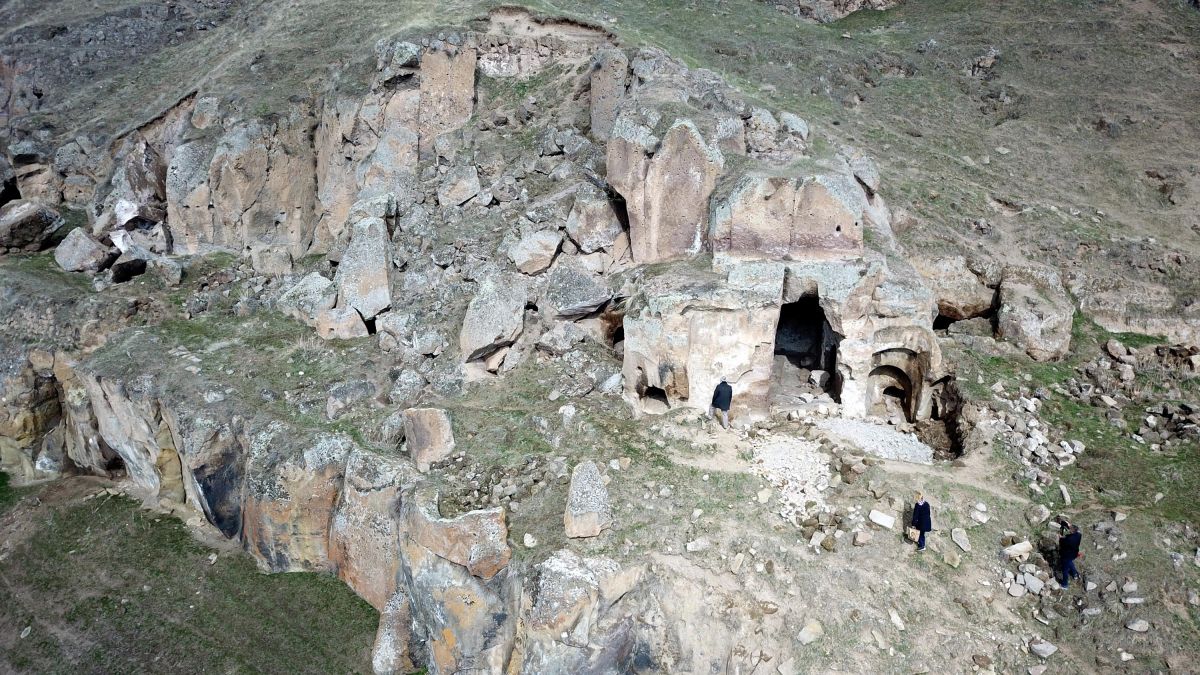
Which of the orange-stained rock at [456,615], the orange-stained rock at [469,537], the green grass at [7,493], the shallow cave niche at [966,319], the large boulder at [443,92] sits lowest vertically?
the green grass at [7,493]

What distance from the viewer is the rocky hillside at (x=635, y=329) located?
1206 centimetres

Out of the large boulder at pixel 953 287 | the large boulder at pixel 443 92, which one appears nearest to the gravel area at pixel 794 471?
the large boulder at pixel 953 287

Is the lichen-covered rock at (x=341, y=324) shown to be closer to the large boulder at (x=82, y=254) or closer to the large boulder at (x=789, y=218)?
the large boulder at (x=789, y=218)

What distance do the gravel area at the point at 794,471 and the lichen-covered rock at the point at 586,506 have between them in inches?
107

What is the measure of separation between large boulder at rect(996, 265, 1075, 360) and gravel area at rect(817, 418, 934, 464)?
3.97 m

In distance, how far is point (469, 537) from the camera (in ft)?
41.5

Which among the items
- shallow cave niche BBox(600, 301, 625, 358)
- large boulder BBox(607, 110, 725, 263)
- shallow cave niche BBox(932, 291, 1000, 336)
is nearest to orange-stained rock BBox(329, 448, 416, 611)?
shallow cave niche BBox(600, 301, 625, 358)

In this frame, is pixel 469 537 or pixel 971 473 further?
pixel 971 473

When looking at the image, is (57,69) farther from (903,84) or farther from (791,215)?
(903,84)

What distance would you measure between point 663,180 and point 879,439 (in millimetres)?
6354

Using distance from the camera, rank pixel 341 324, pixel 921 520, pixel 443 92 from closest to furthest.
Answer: pixel 921 520, pixel 341 324, pixel 443 92

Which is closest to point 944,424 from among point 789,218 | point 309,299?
point 789,218

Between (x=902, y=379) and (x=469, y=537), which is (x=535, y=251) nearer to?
(x=469, y=537)

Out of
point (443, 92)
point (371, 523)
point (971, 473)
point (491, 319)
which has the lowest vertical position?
point (371, 523)
